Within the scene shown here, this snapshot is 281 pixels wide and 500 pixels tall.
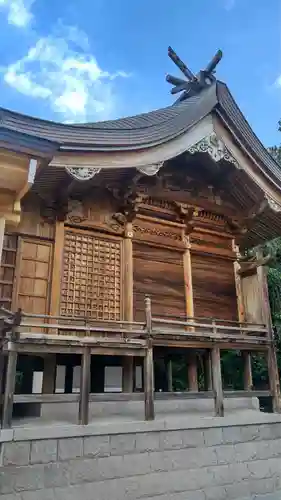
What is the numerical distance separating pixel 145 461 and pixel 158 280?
3459mm

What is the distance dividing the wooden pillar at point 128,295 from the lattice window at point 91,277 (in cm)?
14

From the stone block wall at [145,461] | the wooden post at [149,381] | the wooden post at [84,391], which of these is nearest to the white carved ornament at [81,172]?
the wooden post at [149,381]

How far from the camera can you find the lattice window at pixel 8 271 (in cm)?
641

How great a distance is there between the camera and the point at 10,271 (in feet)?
21.5

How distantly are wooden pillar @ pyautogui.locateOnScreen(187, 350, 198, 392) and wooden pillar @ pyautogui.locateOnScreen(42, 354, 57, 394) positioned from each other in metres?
2.75

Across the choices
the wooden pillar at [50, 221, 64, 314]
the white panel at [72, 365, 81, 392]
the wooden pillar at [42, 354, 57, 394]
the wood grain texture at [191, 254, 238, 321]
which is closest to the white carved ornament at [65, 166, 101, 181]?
the wooden pillar at [50, 221, 64, 314]

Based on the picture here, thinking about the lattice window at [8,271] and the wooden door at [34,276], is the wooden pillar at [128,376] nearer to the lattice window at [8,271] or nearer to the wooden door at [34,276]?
the wooden door at [34,276]

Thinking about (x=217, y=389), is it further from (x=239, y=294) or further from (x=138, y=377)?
(x=138, y=377)

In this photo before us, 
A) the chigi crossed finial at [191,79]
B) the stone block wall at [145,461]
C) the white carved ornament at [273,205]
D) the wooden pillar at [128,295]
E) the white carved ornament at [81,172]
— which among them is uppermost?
the chigi crossed finial at [191,79]

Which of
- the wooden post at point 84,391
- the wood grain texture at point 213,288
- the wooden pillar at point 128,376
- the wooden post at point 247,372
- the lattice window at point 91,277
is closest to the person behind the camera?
the wooden post at point 84,391

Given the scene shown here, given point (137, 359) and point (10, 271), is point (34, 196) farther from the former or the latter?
point (137, 359)

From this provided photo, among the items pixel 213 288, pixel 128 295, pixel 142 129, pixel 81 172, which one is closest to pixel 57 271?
pixel 128 295

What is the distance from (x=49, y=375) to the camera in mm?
6227

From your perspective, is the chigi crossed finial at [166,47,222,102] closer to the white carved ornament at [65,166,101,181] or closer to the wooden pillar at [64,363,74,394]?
the white carved ornament at [65,166,101,181]
